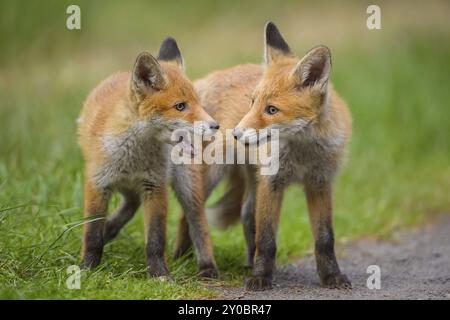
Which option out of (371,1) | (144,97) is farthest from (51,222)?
(371,1)

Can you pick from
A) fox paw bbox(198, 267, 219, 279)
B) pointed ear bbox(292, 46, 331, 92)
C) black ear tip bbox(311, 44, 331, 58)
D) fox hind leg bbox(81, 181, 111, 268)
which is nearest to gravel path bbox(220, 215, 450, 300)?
fox paw bbox(198, 267, 219, 279)

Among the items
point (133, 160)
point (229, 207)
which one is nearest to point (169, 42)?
point (133, 160)

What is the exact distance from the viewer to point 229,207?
7.39 metres

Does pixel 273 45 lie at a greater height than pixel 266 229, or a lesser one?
greater

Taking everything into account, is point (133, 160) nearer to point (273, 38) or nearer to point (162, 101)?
point (162, 101)

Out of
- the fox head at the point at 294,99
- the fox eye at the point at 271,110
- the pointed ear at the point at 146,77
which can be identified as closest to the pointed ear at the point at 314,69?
the fox head at the point at 294,99

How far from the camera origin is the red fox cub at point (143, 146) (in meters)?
5.71

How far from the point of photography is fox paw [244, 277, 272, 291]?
5938mm

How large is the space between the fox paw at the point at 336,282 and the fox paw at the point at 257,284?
507mm

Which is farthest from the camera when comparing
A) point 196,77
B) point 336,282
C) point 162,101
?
point 196,77

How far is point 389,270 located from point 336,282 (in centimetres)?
126

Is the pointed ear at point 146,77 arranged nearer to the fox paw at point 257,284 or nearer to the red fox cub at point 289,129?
the red fox cub at point 289,129

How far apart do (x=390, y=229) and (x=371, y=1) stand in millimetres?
9093

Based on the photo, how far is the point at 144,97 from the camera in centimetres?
576
